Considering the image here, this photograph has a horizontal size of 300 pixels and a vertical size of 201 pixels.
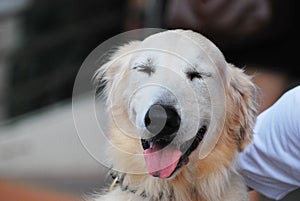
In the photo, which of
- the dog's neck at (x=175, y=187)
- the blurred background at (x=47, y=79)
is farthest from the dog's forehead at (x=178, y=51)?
the blurred background at (x=47, y=79)

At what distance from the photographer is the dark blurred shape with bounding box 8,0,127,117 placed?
5969mm

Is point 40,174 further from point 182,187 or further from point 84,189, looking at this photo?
point 182,187

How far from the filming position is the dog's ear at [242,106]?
2.70m

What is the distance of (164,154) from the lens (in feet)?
7.89

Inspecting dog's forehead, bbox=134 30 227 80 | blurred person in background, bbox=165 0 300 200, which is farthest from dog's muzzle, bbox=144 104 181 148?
blurred person in background, bbox=165 0 300 200

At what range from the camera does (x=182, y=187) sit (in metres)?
2.66

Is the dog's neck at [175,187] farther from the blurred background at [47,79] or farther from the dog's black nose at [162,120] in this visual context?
the blurred background at [47,79]

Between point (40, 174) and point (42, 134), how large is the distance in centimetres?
32

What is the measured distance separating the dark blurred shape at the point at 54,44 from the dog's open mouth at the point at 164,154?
3582mm

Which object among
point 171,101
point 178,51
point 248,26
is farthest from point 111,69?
point 248,26

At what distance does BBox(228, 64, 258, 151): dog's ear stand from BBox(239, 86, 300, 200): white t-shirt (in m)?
0.14

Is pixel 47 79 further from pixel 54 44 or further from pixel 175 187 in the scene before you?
pixel 175 187

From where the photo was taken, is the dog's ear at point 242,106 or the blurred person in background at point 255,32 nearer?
the dog's ear at point 242,106

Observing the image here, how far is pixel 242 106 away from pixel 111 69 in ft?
1.49
